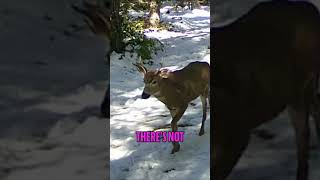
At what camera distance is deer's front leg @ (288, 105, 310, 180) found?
1434 millimetres

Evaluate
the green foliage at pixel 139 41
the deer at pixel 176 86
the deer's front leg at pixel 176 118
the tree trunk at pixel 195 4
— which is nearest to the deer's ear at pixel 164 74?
the deer at pixel 176 86

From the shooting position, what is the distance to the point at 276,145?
56.8 inches

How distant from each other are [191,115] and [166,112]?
0.29 meters

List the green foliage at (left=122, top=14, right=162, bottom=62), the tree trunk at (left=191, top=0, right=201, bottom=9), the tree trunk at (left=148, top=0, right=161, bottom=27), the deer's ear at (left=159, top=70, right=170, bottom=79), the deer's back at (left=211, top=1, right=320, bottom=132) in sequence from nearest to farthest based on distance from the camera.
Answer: the deer's back at (left=211, top=1, right=320, bottom=132), the deer's ear at (left=159, top=70, right=170, bottom=79), the green foliage at (left=122, top=14, right=162, bottom=62), the tree trunk at (left=148, top=0, right=161, bottom=27), the tree trunk at (left=191, top=0, right=201, bottom=9)

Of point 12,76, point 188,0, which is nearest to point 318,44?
point 12,76

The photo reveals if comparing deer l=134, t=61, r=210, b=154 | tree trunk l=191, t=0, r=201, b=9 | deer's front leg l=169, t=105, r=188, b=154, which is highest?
tree trunk l=191, t=0, r=201, b=9

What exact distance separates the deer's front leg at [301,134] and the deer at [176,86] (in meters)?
1.81

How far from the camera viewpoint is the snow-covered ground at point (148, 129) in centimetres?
311

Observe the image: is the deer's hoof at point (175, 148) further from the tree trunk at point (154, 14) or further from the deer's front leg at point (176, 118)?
the tree trunk at point (154, 14)

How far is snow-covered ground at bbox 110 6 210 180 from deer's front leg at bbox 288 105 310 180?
5.08 ft

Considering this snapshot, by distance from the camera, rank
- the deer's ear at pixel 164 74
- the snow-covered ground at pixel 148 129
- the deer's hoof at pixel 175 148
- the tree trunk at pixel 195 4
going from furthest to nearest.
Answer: the tree trunk at pixel 195 4
the deer's hoof at pixel 175 148
the deer's ear at pixel 164 74
the snow-covered ground at pixel 148 129

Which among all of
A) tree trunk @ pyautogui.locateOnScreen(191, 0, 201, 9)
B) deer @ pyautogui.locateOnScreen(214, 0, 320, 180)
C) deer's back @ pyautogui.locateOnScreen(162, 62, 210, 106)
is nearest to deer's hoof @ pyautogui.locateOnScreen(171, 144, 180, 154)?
deer's back @ pyautogui.locateOnScreen(162, 62, 210, 106)

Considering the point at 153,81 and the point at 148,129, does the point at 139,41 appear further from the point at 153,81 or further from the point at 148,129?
the point at 153,81

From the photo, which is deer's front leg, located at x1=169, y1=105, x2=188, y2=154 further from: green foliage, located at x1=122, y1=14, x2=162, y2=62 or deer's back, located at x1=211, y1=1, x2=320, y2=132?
green foliage, located at x1=122, y1=14, x2=162, y2=62
